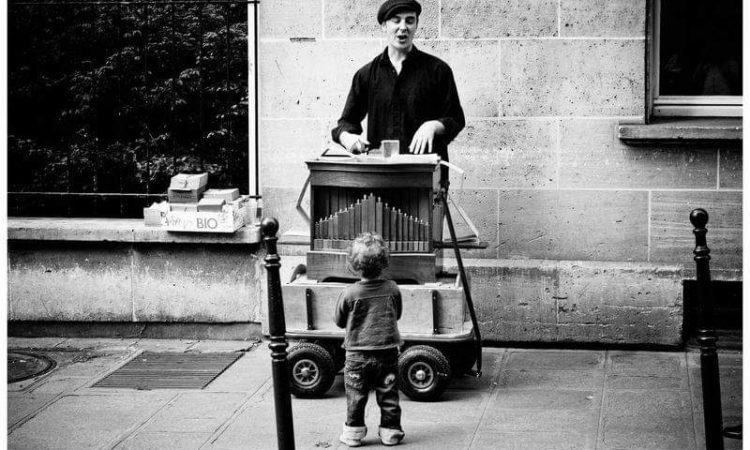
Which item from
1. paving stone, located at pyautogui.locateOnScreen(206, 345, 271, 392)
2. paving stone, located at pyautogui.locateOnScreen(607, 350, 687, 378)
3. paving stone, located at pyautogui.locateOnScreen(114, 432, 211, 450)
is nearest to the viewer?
paving stone, located at pyautogui.locateOnScreen(114, 432, 211, 450)

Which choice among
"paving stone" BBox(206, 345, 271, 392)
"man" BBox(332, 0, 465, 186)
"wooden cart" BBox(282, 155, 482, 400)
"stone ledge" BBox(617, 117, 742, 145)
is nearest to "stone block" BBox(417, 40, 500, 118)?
"stone ledge" BBox(617, 117, 742, 145)

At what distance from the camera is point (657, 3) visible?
26.2ft

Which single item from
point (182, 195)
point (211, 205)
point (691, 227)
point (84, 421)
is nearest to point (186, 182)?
point (182, 195)

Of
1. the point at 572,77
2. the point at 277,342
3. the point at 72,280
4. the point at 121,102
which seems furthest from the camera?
the point at 121,102

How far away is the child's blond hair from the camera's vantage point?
19.0ft

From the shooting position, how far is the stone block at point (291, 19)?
7.99 m

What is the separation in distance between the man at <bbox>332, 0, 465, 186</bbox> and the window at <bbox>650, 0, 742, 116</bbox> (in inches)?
76.2

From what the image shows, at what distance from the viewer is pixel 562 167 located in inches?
309

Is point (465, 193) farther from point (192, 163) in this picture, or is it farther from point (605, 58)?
point (192, 163)

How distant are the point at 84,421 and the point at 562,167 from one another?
11.5 ft

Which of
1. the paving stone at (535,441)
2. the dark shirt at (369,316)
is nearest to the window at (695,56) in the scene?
the paving stone at (535,441)

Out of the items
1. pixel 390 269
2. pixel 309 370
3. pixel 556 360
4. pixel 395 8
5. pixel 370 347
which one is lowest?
pixel 556 360

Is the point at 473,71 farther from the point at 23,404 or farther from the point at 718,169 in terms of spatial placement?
the point at 23,404

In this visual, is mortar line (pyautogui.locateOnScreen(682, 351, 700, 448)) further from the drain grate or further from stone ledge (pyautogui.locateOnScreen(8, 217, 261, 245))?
stone ledge (pyautogui.locateOnScreen(8, 217, 261, 245))
